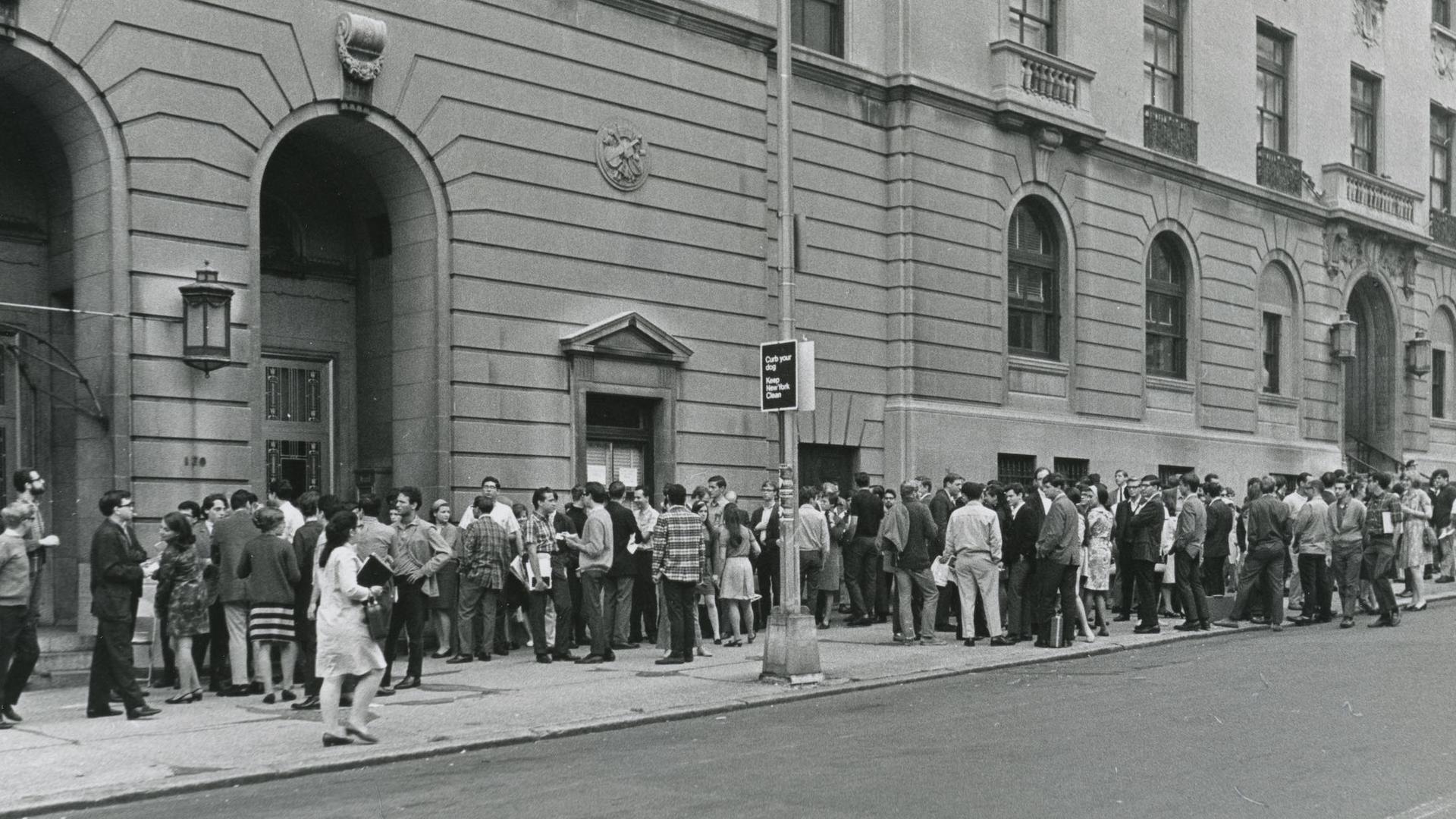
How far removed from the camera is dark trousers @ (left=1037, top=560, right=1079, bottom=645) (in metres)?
17.5

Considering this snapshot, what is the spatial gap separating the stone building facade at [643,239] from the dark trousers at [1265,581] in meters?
5.61

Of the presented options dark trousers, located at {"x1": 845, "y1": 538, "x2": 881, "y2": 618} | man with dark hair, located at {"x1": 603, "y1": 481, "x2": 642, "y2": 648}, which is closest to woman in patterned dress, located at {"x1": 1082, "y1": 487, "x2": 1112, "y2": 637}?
dark trousers, located at {"x1": 845, "y1": 538, "x2": 881, "y2": 618}

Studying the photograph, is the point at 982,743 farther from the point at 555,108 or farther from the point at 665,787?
the point at 555,108

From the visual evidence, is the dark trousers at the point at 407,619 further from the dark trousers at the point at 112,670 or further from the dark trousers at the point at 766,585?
the dark trousers at the point at 766,585

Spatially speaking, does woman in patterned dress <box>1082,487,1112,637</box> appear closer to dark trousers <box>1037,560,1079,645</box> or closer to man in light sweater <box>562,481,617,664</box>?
dark trousers <box>1037,560,1079,645</box>

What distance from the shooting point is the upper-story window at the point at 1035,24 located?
26672 millimetres

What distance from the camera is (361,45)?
56.9 ft

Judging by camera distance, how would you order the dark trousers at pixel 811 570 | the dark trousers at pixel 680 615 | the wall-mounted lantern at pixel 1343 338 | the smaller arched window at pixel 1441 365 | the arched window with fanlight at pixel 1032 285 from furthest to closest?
the smaller arched window at pixel 1441 365
the wall-mounted lantern at pixel 1343 338
the arched window with fanlight at pixel 1032 285
the dark trousers at pixel 811 570
the dark trousers at pixel 680 615

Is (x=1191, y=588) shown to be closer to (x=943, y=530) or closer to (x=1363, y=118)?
(x=943, y=530)

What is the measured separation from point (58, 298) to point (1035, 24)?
17.9 m

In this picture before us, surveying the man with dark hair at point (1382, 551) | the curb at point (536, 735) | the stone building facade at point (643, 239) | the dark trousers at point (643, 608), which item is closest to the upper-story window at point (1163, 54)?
the stone building facade at point (643, 239)

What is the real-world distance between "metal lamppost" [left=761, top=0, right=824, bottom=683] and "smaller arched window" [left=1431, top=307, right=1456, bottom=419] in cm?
2985

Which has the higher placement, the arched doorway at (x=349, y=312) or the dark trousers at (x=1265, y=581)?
the arched doorway at (x=349, y=312)

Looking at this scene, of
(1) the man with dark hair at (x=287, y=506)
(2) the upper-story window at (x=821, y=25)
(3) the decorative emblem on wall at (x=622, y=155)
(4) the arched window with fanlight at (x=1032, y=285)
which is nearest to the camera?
(1) the man with dark hair at (x=287, y=506)
